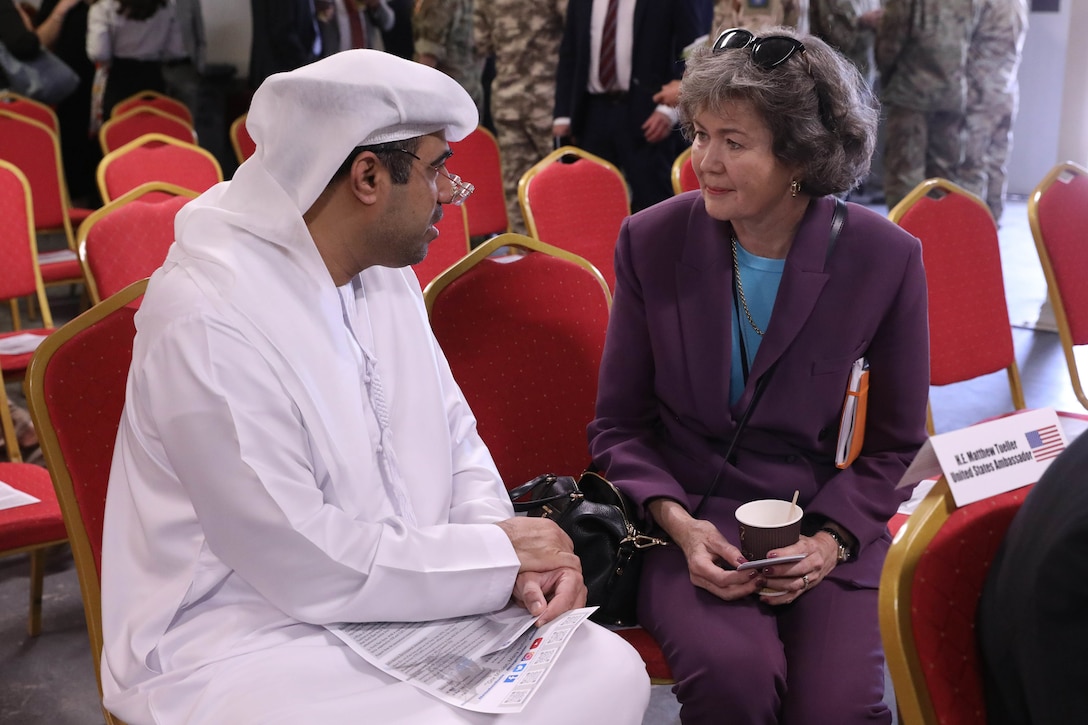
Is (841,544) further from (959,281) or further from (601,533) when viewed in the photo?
(959,281)

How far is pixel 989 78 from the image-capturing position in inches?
262

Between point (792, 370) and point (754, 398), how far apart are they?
0.08 metres

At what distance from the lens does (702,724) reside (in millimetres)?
1708

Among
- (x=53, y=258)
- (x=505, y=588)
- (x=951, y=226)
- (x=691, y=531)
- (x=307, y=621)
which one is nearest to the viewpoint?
(x=307, y=621)

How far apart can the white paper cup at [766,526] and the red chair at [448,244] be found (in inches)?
85.7

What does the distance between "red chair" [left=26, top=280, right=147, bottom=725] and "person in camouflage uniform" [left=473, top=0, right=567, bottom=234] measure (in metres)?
4.29

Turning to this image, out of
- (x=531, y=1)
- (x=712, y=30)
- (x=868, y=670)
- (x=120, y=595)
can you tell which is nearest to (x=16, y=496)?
(x=120, y=595)

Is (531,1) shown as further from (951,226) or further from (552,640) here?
(552,640)

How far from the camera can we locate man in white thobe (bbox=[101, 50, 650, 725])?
1400 mm

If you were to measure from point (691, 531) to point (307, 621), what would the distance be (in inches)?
26.9

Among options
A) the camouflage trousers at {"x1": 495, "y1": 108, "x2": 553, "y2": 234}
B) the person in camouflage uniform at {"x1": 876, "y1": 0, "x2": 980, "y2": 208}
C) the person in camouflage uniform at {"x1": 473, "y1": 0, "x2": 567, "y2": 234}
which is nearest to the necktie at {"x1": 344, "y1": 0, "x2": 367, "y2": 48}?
the person in camouflage uniform at {"x1": 473, "y1": 0, "x2": 567, "y2": 234}

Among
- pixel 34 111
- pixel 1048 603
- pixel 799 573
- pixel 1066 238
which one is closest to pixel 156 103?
pixel 34 111

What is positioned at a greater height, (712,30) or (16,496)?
(712,30)

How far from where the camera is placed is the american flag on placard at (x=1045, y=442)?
1.18 metres
